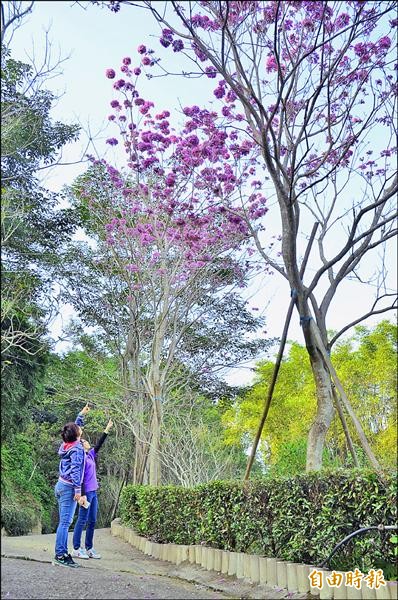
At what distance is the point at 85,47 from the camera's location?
506 centimetres

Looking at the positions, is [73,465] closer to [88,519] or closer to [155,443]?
[88,519]

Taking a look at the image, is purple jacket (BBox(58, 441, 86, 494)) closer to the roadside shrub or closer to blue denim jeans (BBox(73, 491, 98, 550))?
blue denim jeans (BBox(73, 491, 98, 550))

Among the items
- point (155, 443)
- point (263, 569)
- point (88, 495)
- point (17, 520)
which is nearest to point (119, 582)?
point (263, 569)

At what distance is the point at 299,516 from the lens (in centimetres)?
450

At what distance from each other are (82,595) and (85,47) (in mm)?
4078

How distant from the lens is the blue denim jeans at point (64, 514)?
15.7 ft

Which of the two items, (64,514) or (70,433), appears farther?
(70,433)

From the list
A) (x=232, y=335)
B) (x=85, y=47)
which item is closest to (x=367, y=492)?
(x=85, y=47)

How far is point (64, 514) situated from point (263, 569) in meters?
1.58

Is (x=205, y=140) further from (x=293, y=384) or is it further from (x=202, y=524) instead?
(x=293, y=384)

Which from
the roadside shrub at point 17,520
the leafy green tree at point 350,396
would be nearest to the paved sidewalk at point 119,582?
the roadside shrub at point 17,520

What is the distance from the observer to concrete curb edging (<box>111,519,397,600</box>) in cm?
356

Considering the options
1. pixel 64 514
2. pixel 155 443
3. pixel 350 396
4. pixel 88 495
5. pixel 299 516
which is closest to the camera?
pixel 299 516

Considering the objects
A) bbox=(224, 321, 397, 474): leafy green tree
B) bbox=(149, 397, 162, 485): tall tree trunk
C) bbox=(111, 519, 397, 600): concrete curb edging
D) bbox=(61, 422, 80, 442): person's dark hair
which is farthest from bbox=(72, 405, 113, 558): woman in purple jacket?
bbox=(224, 321, 397, 474): leafy green tree
